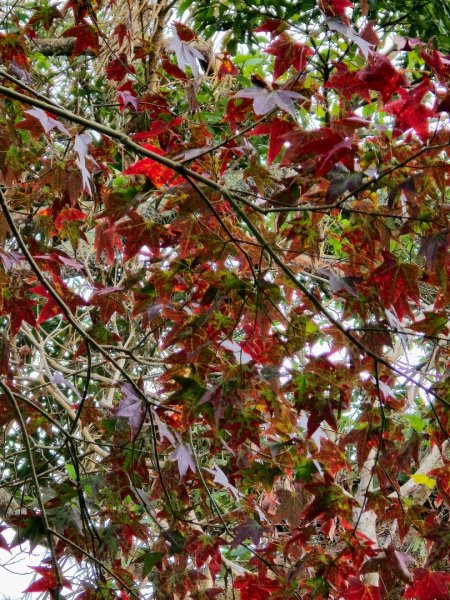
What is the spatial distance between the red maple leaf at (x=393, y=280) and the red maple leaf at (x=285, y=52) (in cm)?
53

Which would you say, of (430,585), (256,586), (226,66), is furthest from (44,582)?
(226,66)

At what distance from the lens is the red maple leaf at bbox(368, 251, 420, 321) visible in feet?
5.21

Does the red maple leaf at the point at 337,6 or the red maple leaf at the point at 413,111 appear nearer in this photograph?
→ the red maple leaf at the point at 413,111

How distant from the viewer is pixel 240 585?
6.42 ft

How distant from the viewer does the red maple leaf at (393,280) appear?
1.59m

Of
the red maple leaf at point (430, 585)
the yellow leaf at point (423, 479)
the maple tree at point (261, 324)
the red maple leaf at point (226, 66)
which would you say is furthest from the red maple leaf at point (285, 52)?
the yellow leaf at point (423, 479)

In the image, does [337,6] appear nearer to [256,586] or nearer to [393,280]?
[393,280]

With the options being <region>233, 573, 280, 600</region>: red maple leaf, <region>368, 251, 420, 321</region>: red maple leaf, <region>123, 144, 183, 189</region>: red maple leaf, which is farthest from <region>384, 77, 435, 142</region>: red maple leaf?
<region>233, 573, 280, 600</region>: red maple leaf

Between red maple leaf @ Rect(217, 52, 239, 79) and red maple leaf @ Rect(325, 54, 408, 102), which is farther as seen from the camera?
red maple leaf @ Rect(217, 52, 239, 79)

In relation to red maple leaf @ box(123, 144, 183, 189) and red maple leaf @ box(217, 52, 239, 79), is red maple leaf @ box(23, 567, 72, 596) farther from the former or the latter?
red maple leaf @ box(217, 52, 239, 79)

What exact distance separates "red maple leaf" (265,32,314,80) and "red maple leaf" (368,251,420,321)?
532mm

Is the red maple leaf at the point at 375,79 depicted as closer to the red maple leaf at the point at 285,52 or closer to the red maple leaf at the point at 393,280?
the red maple leaf at the point at 285,52

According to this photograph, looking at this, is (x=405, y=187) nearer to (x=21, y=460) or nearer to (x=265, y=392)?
(x=265, y=392)

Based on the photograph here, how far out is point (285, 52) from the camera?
1.77 meters
